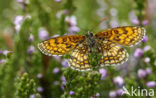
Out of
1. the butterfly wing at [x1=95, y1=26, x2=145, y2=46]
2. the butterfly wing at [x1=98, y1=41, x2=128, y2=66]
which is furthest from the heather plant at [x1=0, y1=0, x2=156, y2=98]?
the butterfly wing at [x1=95, y1=26, x2=145, y2=46]

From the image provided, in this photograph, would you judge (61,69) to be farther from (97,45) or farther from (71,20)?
(71,20)

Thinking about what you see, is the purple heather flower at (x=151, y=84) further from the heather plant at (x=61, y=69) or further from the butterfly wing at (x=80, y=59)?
the butterfly wing at (x=80, y=59)

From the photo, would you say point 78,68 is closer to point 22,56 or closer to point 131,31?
point 131,31

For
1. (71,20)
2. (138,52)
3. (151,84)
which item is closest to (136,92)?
(151,84)

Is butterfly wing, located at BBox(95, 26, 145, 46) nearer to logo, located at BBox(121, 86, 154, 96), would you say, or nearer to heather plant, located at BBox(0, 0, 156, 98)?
heather plant, located at BBox(0, 0, 156, 98)

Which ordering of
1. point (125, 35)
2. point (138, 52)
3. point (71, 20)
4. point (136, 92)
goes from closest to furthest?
point (136, 92) → point (125, 35) → point (138, 52) → point (71, 20)

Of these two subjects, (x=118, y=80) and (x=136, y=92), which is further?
(x=118, y=80)

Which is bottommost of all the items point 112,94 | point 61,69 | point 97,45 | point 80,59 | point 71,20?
point 112,94

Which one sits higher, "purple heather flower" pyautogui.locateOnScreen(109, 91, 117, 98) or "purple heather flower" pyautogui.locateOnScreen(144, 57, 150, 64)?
"purple heather flower" pyautogui.locateOnScreen(144, 57, 150, 64)
